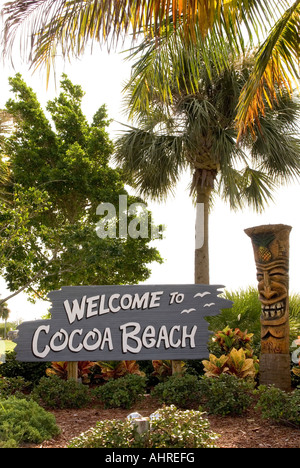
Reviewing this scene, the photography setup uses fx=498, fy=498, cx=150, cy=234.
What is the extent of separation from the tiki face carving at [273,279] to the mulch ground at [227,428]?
1422 mm

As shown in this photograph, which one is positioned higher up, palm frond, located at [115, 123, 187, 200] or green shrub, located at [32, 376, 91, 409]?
palm frond, located at [115, 123, 187, 200]

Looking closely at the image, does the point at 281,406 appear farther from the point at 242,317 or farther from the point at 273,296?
the point at 242,317

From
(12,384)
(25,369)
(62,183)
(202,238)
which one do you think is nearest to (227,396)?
(12,384)

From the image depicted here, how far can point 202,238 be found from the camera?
13.4 meters

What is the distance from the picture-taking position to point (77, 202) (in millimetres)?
17109

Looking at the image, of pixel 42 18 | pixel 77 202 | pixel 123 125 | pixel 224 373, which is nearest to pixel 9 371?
pixel 224 373

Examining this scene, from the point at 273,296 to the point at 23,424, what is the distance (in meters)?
4.36

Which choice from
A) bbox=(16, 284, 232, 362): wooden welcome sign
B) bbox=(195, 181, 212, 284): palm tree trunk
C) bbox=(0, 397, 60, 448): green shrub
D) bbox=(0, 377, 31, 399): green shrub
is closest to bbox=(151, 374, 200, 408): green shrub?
bbox=(16, 284, 232, 362): wooden welcome sign

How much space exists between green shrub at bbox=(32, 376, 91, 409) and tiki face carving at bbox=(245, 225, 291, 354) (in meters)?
2.88

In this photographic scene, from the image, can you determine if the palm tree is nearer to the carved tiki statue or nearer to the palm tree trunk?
the palm tree trunk

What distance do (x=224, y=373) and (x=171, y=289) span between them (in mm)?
1750

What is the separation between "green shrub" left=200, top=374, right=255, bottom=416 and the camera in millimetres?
6520

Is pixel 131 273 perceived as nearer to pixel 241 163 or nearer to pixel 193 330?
pixel 241 163

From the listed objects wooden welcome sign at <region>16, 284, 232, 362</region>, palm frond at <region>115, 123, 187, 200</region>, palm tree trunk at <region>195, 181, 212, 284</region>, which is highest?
Answer: palm frond at <region>115, 123, 187, 200</region>
